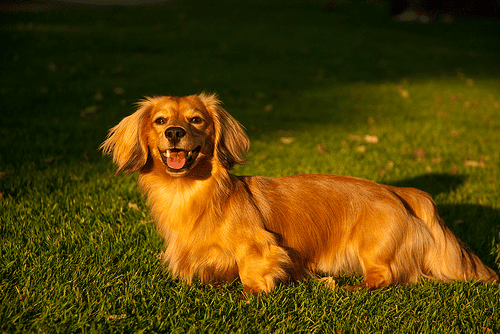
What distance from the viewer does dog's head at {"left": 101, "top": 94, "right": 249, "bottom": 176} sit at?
332 cm

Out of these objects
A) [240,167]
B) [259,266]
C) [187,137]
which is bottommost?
[240,167]

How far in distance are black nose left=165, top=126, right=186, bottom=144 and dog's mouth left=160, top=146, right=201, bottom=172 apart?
11 centimetres

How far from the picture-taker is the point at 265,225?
3.47m

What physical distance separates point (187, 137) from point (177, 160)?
20 centimetres

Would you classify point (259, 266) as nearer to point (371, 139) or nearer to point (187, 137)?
point (187, 137)

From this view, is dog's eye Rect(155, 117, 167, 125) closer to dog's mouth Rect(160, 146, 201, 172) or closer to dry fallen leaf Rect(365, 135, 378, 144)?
dog's mouth Rect(160, 146, 201, 172)

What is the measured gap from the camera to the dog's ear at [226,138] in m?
3.51

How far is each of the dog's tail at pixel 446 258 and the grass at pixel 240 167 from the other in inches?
4.9

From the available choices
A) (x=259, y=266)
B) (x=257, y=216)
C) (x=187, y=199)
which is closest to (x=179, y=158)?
(x=187, y=199)

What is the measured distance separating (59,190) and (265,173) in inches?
93.6

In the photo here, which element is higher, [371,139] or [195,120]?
[195,120]

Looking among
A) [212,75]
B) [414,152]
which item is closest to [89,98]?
[212,75]

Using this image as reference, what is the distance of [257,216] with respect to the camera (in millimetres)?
3400

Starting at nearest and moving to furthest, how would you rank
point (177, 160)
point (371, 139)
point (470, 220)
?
1. point (177, 160)
2. point (470, 220)
3. point (371, 139)
